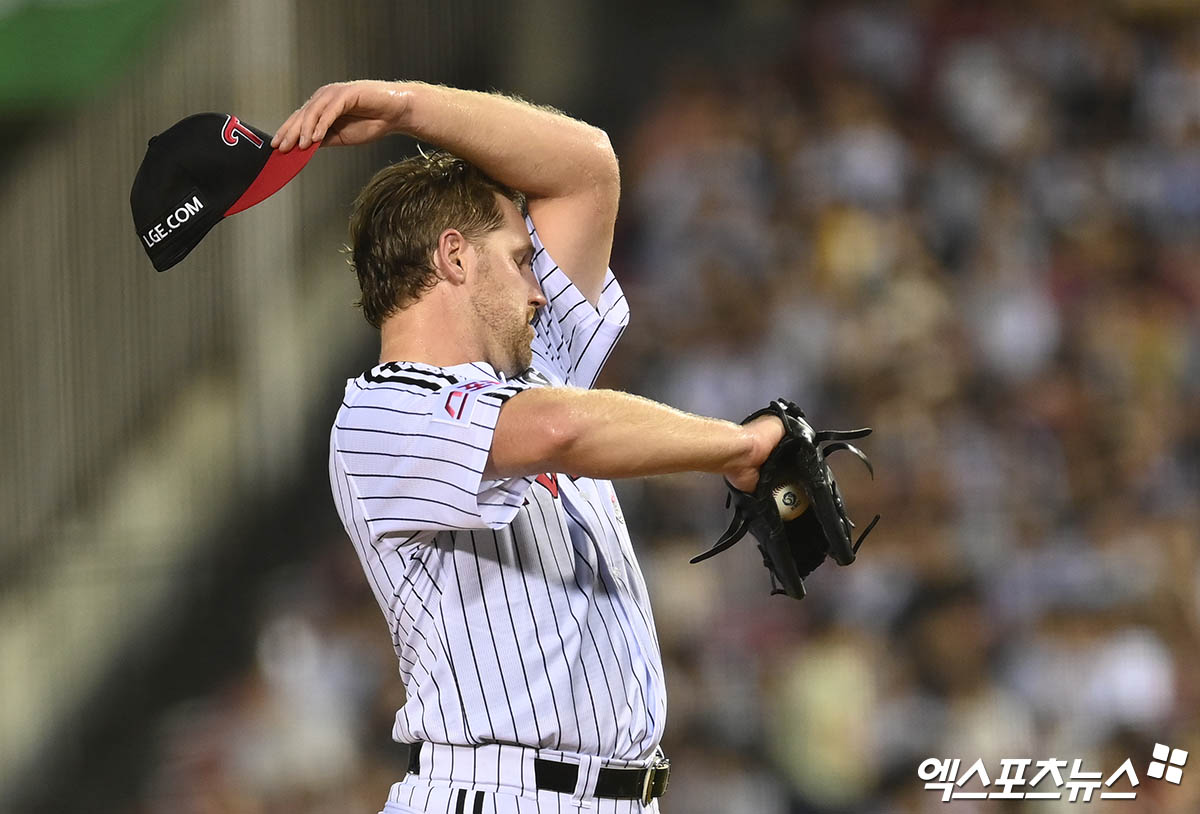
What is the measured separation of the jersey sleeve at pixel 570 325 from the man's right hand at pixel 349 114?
43 cm

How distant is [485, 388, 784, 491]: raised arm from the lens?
2352 millimetres

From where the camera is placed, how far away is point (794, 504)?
2.54 m

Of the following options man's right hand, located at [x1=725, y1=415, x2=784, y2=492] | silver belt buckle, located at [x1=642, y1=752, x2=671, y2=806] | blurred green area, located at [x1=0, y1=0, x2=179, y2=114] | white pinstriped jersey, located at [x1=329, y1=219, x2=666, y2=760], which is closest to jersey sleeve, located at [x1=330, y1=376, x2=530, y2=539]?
white pinstriped jersey, located at [x1=329, y1=219, x2=666, y2=760]

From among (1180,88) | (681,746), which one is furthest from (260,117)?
(1180,88)

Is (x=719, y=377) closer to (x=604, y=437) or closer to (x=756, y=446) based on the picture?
(x=756, y=446)

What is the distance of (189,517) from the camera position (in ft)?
25.2

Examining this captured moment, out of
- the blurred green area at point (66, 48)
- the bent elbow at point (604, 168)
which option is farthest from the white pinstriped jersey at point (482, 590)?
the blurred green area at point (66, 48)

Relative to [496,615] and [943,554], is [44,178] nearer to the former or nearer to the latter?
[943,554]

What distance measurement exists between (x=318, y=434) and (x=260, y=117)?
5.33ft

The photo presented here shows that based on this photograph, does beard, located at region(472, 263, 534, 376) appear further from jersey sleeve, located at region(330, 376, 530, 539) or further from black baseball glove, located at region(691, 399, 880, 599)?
black baseball glove, located at region(691, 399, 880, 599)

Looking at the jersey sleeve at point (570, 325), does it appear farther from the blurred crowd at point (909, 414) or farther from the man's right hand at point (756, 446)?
the blurred crowd at point (909, 414)

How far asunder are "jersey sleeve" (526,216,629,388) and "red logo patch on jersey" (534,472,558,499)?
0.35 metres

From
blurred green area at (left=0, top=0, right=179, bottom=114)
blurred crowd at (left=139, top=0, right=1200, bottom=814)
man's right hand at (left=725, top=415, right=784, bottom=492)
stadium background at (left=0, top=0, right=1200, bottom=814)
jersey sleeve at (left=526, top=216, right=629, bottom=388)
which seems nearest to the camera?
man's right hand at (left=725, top=415, right=784, bottom=492)

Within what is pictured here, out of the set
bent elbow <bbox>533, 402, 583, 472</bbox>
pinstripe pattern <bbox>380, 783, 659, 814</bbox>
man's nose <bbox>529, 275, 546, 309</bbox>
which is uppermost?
man's nose <bbox>529, 275, 546, 309</bbox>
